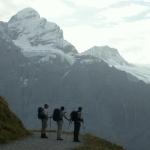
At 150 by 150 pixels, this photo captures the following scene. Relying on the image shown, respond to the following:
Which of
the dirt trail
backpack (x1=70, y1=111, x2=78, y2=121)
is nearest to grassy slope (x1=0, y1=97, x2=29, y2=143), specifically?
the dirt trail

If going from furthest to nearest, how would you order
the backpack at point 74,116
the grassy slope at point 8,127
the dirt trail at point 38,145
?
the backpack at point 74,116
the grassy slope at point 8,127
the dirt trail at point 38,145

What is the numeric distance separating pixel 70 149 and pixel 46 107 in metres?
6.85

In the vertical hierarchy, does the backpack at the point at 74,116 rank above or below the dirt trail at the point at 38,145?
above

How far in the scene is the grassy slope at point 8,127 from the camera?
4009 cm

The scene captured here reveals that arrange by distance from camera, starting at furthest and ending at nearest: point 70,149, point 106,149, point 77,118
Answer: point 77,118 < point 106,149 < point 70,149

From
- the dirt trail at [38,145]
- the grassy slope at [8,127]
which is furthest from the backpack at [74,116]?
the grassy slope at [8,127]

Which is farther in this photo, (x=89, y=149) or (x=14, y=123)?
(x=14, y=123)

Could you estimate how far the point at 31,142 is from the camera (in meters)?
40.7

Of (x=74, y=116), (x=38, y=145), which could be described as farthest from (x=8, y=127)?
(x=74, y=116)

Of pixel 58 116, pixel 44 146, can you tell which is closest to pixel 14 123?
pixel 58 116

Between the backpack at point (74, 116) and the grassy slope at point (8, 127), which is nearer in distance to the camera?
the grassy slope at point (8, 127)

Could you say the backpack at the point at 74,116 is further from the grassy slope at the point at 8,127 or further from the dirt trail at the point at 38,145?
the grassy slope at the point at 8,127

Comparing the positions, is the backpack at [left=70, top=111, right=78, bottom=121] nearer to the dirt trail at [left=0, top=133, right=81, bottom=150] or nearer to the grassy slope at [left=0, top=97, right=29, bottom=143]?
the dirt trail at [left=0, top=133, right=81, bottom=150]

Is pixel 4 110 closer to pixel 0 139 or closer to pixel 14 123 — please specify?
pixel 14 123
